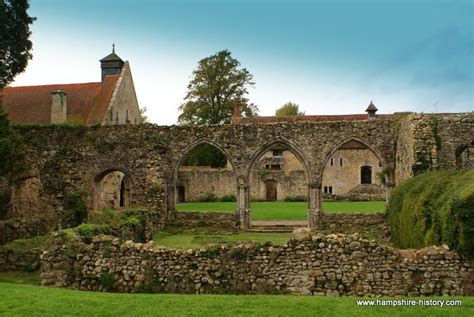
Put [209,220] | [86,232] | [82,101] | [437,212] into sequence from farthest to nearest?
[82,101] < [209,220] < [86,232] < [437,212]

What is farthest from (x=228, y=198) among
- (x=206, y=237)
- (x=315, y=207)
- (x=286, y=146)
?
(x=206, y=237)

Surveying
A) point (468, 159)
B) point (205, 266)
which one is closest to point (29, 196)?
point (205, 266)

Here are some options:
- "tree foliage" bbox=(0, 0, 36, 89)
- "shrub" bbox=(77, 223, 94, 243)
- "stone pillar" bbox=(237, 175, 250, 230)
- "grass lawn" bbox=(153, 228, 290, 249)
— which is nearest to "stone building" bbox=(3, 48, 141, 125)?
"tree foliage" bbox=(0, 0, 36, 89)

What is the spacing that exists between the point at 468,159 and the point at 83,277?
81.4ft

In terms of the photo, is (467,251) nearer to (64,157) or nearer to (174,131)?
(174,131)

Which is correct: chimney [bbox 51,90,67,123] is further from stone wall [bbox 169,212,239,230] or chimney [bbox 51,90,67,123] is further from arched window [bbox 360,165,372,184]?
arched window [bbox 360,165,372,184]

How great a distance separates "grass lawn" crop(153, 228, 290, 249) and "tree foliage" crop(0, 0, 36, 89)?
29.2 ft

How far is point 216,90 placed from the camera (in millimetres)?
47062

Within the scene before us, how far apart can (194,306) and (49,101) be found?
84.0 ft

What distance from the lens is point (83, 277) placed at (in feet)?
31.5

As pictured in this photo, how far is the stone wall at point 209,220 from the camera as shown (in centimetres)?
2230

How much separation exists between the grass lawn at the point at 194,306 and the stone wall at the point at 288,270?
4.21 ft

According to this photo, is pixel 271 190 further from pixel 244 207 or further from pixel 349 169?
pixel 244 207

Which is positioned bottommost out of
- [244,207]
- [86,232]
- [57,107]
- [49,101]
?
[86,232]
